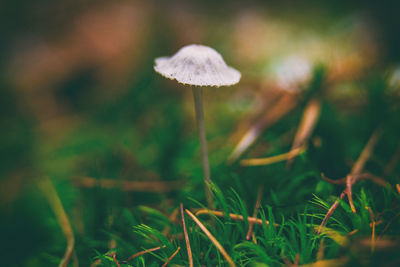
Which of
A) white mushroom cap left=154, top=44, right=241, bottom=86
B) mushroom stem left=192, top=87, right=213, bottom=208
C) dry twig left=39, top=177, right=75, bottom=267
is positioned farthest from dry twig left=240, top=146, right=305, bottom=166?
dry twig left=39, top=177, right=75, bottom=267

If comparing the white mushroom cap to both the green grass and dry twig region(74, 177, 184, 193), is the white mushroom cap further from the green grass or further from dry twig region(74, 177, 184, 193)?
dry twig region(74, 177, 184, 193)

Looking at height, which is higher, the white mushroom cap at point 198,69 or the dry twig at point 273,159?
the white mushroom cap at point 198,69

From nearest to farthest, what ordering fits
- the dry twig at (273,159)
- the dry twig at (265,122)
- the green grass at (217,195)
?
the green grass at (217,195) → the dry twig at (273,159) → the dry twig at (265,122)

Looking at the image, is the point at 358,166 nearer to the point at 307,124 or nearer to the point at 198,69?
the point at 307,124

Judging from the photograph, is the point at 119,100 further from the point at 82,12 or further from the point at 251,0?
the point at 251,0

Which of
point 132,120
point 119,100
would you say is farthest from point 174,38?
point 132,120

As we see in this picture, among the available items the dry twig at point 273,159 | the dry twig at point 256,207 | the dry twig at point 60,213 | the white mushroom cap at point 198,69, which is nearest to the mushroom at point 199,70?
the white mushroom cap at point 198,69

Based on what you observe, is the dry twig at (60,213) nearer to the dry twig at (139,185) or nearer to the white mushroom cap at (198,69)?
the dry twig at (139,185)
